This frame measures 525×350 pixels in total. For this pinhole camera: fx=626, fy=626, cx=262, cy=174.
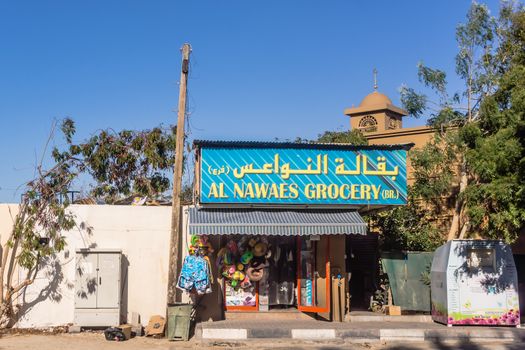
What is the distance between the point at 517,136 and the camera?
1362cm

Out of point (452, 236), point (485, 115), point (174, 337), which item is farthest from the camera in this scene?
point (452, 236)

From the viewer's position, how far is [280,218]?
14562 mm

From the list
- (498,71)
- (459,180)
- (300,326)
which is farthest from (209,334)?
(498,71)

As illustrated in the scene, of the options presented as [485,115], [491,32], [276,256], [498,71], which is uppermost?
[491,32]

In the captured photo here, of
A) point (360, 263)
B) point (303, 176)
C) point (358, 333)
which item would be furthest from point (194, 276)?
point (360, 263)

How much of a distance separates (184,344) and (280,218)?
359 centimetres

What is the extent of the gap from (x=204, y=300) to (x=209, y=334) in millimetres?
1544

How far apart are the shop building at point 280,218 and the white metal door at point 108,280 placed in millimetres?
1559

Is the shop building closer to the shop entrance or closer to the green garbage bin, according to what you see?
the shop entrance

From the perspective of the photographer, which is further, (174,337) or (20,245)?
(20,245)

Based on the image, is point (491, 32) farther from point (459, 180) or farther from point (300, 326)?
point (300, 326)

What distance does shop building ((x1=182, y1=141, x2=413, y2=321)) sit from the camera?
47.2 ft

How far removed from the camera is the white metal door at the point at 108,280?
14.1 meters

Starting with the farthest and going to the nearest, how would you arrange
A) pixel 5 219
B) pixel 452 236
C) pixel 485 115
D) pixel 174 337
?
pixel 452 236 → pixel 485 115 → pixel 5 219 → pixel 174 337
